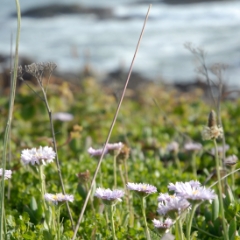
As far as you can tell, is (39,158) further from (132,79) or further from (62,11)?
(62,11)

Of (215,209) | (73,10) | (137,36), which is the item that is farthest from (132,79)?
(215,209)

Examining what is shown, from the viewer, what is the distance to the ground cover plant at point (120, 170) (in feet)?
4.32

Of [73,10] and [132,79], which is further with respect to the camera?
[73,10]

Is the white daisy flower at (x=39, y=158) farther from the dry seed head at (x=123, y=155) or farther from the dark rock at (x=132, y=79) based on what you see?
the dark rock at (x=132, y=79)

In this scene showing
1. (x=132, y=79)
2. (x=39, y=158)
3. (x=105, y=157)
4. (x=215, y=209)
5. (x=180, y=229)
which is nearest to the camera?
(x=180, y=229)

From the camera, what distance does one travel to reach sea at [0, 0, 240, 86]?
257 inches

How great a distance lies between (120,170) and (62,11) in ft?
17.9

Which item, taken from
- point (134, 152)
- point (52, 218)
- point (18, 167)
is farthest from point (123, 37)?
point (52, 218)

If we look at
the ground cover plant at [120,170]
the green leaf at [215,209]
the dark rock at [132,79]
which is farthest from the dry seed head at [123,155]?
the dark rock at [132,79]

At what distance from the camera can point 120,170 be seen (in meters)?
1.77

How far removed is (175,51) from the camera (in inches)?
273

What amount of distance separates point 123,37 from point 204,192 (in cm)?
602

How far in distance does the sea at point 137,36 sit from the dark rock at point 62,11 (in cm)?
6

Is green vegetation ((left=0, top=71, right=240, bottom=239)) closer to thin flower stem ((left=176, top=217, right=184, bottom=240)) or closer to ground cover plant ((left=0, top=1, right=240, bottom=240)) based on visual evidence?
ground cover plant ((left=0, top=1, right=240, bottom=240))
